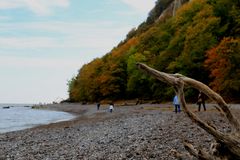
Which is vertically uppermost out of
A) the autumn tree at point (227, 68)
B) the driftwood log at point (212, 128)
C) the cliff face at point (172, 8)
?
the cliff face at point (172, 8)

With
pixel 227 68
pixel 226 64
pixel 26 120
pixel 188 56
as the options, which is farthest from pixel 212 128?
pixel 188 56

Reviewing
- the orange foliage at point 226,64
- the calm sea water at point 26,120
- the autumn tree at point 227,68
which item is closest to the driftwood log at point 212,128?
the calm sea water at point 26,120

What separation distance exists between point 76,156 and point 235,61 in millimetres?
40982

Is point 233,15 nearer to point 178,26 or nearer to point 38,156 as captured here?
point 178,26

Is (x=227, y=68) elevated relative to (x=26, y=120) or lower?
elevated

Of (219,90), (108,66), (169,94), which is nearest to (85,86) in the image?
(108,66)

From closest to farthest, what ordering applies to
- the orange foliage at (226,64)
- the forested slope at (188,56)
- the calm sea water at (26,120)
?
the calm sea water at (26,120) < the orange foliage at (226,64) < the forested slope at (188,56)

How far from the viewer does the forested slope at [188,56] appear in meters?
56.5

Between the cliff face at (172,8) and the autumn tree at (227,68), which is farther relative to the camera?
the cliff face at (172,8)

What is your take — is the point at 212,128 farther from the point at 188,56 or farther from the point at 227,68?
the point at 188,56

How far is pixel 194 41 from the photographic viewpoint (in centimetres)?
6788

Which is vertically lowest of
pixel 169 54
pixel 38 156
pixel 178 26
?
pixel 38 156

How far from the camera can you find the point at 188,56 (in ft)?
222

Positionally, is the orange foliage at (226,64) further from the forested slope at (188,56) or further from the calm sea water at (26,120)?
the calm sea water at (26,120)
